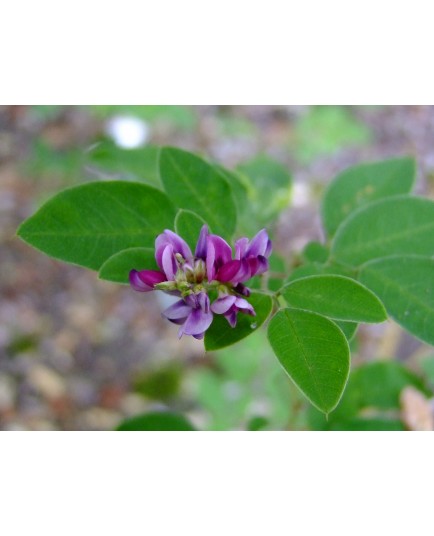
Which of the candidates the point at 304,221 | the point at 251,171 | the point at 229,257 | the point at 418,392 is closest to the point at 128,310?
the point at 304,221

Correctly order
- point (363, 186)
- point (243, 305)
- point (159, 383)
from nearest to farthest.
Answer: point (243, 305) < point (363, 186) < point (159, 383)

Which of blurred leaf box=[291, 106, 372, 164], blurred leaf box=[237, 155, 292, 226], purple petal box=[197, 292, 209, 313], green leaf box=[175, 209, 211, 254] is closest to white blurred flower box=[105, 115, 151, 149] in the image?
blurred leaf box=[291, 106, 372, 164]

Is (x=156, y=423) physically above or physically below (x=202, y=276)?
below

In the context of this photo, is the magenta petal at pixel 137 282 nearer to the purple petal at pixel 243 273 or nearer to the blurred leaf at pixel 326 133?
the purple petal at pixel 243 273

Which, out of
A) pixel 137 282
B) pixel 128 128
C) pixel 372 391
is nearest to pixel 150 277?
pixel 137 282

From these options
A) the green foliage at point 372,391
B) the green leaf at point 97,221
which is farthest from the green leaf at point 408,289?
the green foliage at point 372,391

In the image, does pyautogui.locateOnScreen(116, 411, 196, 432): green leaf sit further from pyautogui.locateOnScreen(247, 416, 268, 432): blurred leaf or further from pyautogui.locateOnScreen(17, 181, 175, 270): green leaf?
pyautogui.locateOnScreen(17, 181, 175, 270): green leaf

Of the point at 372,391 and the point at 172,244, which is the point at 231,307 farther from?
the point at 372,391
